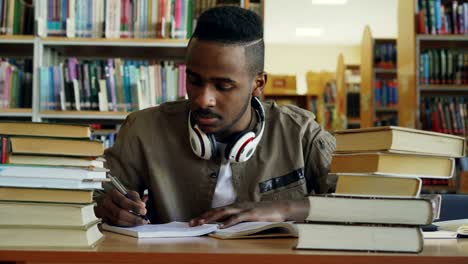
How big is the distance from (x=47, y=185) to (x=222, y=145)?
724 mm

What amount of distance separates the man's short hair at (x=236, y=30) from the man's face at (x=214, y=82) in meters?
0.02

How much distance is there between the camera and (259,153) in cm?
170

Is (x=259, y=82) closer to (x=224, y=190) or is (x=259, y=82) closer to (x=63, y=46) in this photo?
(x=224, y=190)

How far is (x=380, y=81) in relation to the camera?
708 centimetres

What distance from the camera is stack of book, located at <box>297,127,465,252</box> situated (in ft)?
3.07

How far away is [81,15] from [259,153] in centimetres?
178

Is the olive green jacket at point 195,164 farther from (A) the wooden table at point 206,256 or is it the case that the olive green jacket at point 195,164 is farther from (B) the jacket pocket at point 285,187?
(A) the wooden table at point 206,256

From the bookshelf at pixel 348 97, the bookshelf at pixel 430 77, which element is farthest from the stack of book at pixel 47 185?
the bookshelf at pixel 348 97

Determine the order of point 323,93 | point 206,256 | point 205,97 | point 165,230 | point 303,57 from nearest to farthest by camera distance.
A: point 206,256
point 165,230
point 205,97
point 323,93
point 303,57

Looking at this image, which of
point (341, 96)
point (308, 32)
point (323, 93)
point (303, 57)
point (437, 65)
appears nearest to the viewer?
point (437, 65)

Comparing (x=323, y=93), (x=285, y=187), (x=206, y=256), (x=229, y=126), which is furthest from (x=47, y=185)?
(x=323, y=93)

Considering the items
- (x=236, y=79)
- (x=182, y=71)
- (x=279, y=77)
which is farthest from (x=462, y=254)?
(x=279, y=77)

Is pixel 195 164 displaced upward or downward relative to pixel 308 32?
downward

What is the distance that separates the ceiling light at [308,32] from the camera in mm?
10430
